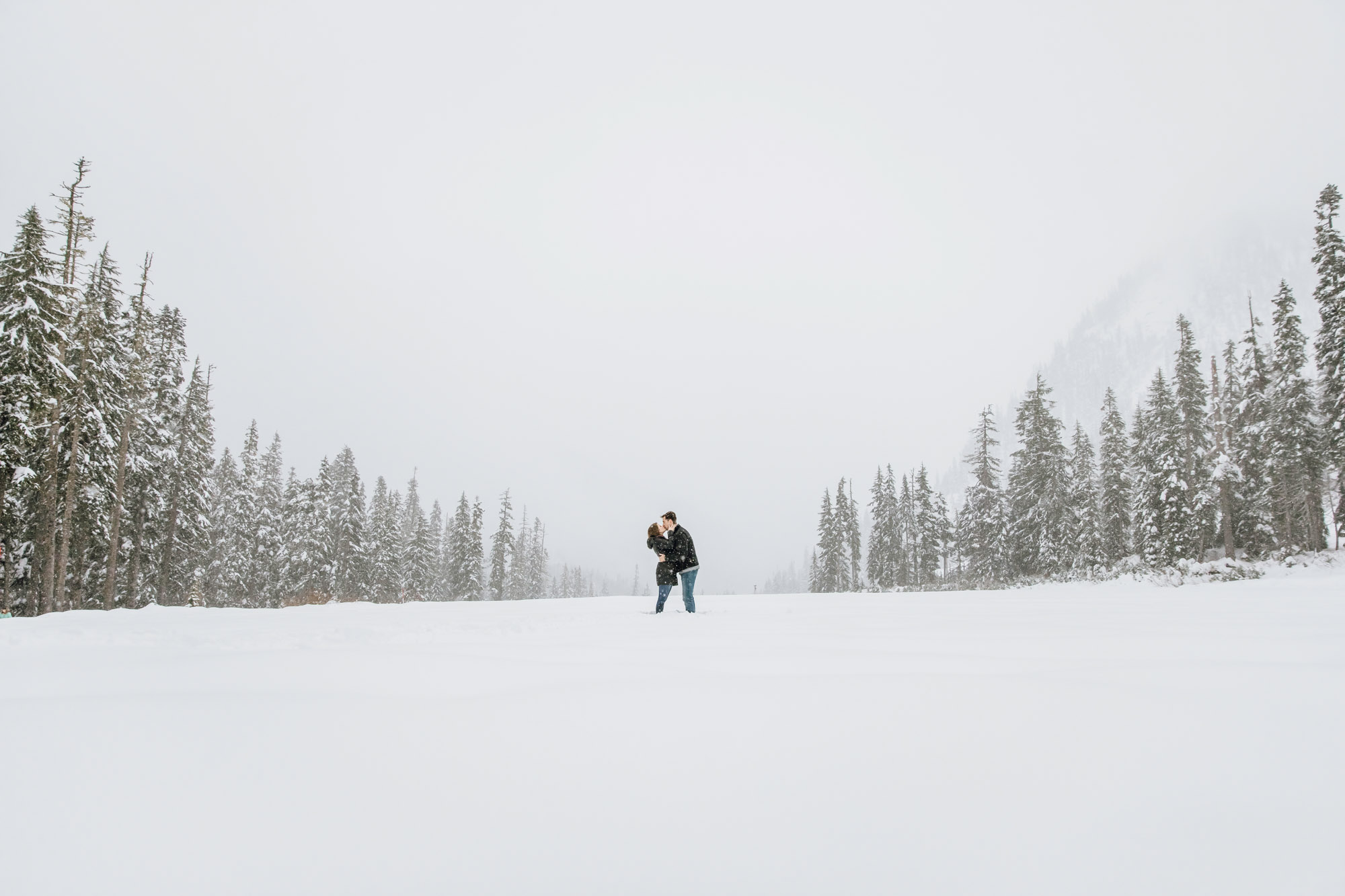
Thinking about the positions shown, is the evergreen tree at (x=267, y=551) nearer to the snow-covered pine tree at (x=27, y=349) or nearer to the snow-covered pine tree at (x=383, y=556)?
the snow-covered pine tree at (x=383, y=556)

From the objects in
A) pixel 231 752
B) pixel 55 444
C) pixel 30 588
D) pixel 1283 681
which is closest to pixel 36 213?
pixel 55 444

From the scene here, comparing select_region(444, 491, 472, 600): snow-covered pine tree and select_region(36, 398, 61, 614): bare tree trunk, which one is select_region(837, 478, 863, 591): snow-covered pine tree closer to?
select_region(444, 491, 472, 600): snow-covered pine tree

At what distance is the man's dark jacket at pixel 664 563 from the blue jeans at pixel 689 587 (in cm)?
19

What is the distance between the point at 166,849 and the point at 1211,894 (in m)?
2.71

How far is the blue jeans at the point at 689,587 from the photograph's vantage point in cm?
1050

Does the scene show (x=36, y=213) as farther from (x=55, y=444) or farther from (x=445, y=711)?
(x=445, y=711)

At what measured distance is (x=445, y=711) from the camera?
2604 mm

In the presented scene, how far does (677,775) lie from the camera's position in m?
2.05

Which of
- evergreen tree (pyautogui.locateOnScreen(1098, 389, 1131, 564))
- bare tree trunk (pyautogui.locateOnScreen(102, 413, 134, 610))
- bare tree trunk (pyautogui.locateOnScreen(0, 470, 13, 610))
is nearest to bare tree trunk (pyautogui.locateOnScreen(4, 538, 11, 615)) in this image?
bare tree trunk (pyautogui.locateOnScreen(0, 470, 13, 610))

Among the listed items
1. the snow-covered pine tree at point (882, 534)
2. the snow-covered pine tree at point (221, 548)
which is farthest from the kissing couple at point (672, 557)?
the snow-covered pine tree at point (882, 534)

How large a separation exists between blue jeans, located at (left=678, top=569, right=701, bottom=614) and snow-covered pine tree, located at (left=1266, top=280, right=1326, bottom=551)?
29.2 meters

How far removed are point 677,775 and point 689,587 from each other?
28.6ft

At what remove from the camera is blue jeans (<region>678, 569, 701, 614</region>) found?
1050cm

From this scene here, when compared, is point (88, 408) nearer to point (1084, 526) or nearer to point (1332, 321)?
point (1332, 321)
